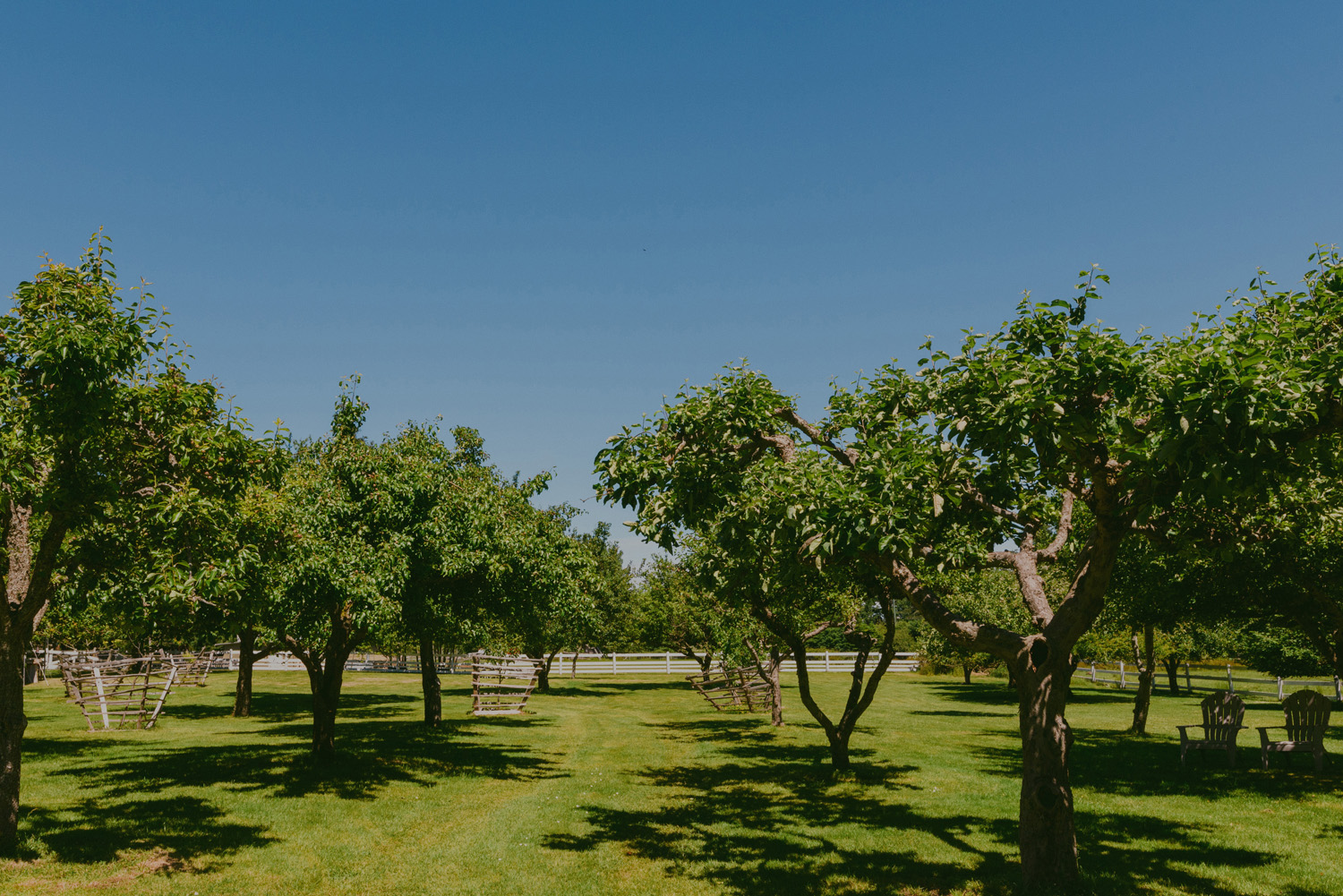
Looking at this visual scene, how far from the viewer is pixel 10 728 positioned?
390 inches

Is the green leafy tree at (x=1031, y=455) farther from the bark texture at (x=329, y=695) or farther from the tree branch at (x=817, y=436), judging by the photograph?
the bark texture at (x=329, y=695)

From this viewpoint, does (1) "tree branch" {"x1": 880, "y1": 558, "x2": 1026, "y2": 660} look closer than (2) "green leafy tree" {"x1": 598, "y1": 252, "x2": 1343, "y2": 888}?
No

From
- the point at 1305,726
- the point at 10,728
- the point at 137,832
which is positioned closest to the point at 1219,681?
the point at 1305,726

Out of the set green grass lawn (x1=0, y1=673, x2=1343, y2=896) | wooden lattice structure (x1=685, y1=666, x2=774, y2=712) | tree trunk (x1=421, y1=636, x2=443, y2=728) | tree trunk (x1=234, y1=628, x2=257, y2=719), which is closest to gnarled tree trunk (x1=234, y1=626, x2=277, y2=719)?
tree trunk (x1=234, y1=628, x2=257, y2=719)

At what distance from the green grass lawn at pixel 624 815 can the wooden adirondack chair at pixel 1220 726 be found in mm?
498

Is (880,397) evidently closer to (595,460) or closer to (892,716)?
(595,460)

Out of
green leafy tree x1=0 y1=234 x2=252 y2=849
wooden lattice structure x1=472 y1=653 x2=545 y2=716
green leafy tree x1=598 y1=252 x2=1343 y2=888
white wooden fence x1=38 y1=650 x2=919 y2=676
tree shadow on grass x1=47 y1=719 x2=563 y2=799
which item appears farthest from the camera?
white wooden fence x1=38 y1=650 x2=919 y2=676

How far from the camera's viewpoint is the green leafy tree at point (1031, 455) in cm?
646

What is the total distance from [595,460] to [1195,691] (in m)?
45.1

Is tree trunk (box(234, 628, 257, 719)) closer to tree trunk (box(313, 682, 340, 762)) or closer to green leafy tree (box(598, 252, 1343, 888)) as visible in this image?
tree trunk (box(313, 682, 340, 762))

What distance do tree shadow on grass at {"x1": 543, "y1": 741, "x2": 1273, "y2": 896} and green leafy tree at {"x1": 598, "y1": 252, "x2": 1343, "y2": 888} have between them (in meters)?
1.72

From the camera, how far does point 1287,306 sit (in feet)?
25.6

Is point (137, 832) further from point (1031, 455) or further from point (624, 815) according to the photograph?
point (1031, 455)

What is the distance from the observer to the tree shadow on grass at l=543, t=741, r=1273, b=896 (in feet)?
32.5
